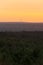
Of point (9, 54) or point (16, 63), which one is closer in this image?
point (16, 63)

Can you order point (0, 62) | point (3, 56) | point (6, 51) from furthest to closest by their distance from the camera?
point (6, 51), point (3, 56), point (0, 62)

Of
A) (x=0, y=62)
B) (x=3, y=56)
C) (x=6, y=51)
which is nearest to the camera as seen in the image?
(x=0, y=62)

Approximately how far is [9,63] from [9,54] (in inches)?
73.8

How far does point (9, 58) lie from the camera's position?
59.8 feet

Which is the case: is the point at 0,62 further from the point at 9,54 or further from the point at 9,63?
the point at 9,54

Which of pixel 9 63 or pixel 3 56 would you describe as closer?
pixel 9 63

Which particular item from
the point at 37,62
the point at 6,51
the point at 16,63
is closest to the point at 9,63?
the point at 16,63

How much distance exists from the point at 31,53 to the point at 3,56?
185 centimetres

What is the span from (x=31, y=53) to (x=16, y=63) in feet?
7.20

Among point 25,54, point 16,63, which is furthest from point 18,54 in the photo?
point 16,63

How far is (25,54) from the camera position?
752 inches

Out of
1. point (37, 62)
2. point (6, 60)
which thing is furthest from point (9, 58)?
point (37, 62)

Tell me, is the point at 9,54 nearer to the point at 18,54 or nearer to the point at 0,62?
the point at 18,54

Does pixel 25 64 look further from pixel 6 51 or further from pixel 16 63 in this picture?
pixel 6 51
